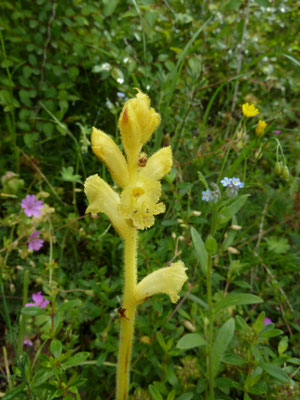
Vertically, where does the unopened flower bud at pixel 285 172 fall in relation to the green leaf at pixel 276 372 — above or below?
above

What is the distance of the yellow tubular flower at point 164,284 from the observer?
109cm

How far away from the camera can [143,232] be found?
5.51 feet

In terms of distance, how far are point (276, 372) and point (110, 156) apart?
0.99 m

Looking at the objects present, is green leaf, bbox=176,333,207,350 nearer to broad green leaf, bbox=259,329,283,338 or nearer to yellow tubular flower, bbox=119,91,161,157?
broad green leaf, bbox=259,329,283,338

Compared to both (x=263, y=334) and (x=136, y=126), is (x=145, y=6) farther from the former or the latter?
(x=263, y=334)

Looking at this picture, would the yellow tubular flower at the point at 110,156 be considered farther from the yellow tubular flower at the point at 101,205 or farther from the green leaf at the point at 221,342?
the green leaf at the point at 221,342

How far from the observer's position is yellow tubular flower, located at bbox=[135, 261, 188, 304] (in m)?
1.09

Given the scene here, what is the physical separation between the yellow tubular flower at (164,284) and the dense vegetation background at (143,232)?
380 mm

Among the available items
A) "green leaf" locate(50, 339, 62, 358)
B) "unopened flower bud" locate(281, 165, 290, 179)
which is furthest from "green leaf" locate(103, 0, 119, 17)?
"green leaf" locate(50, 339, 62, 358)

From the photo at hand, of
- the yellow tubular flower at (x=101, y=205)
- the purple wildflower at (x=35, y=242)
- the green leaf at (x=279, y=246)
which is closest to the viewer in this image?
the yellow tubular flower at (x=101, y=205)

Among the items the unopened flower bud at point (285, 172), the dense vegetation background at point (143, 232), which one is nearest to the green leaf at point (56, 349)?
the dense vegetation background at point (143, 232)

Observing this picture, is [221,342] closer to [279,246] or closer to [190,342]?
[190,342]

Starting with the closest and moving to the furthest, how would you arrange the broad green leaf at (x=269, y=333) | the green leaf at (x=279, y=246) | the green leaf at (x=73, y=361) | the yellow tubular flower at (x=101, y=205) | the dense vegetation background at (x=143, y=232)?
the yellow tubular flower at (x=101, y=205) < the green leaf at (x=73, y=361) < the broad green leaf at (x=269, y=333) < the dense vegetation background at (x=143, y=232) < the green leaf at (x=279, y=246)

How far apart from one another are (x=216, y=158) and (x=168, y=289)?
1.81m
